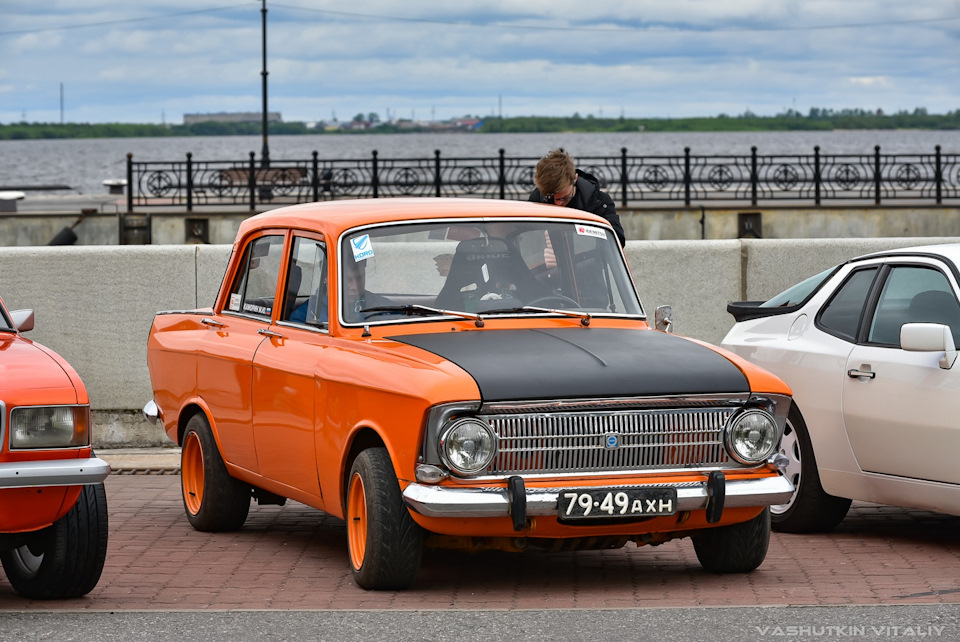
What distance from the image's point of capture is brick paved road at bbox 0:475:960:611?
650 cm

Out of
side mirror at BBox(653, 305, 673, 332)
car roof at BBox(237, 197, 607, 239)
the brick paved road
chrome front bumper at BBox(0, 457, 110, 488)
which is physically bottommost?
the brick paved road

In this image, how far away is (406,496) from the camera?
20.4 feet

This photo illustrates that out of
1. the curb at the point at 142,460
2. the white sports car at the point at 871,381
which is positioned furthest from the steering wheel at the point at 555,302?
the curb at the point at 142,460

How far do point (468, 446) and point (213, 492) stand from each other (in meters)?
2.72

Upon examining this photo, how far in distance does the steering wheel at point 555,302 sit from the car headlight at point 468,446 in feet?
4.50

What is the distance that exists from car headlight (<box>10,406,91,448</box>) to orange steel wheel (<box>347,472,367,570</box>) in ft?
3.90

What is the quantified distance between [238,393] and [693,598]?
2.79 metres

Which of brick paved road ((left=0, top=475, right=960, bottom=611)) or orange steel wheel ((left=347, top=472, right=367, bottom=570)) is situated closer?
brick paved road ((left=0, top=475, right=960, bottom=611))

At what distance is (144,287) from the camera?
484 inches

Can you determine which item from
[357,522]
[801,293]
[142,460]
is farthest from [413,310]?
[142,460]

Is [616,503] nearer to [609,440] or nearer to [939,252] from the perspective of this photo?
[609,440]

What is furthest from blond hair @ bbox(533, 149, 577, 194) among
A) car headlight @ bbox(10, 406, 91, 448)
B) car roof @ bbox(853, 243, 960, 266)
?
car headlight @ bbox(10, 406, 91, 448)

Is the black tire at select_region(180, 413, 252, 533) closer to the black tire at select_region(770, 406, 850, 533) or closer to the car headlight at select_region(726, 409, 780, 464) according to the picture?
the black tire at select_region(770, 406, 850, 533)

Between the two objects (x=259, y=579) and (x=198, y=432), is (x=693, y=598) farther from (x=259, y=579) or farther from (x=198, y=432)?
(x=198, y=432)
